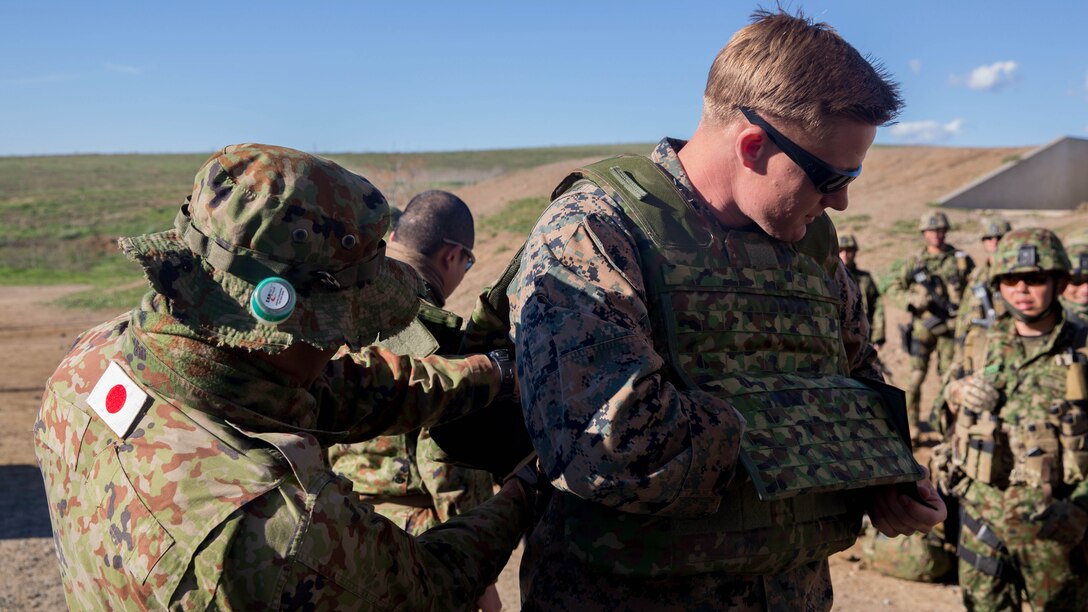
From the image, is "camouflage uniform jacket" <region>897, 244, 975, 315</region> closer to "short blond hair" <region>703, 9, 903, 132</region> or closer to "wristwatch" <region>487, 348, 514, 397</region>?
"short blond hair" <region>703, 9, 903, 132</region>

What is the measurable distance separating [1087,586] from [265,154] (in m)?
4.87

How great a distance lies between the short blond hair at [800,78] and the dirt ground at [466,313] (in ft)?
15.3

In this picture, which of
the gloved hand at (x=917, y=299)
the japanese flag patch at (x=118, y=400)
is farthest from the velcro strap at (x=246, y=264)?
the gloved hand at (x=917, y=299)

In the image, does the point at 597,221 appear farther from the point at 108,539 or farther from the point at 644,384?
the point at 108,539

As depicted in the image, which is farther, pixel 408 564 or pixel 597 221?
pixel 597 221

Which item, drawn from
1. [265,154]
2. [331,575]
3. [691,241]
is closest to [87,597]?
[331,575]

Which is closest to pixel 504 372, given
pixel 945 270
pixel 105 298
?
pixel 945 270

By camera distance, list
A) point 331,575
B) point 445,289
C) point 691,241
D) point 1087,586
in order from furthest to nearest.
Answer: point 1087,586, point 445,289, point 691,241, point 331,575

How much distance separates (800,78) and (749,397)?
0.76 meters

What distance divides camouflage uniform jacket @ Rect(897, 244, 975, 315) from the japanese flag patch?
11365mm

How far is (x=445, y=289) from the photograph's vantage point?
4078 millimetres

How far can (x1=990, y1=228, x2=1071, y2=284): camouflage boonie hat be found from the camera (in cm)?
496

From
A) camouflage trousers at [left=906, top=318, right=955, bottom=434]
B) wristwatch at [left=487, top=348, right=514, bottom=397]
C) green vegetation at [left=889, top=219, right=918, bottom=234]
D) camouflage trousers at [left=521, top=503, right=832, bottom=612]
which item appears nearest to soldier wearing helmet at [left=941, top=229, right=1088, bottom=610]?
camouflage trousers at [left=521, top=503, right=832, bottom=612]

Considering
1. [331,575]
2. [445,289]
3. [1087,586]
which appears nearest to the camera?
[331,575]
